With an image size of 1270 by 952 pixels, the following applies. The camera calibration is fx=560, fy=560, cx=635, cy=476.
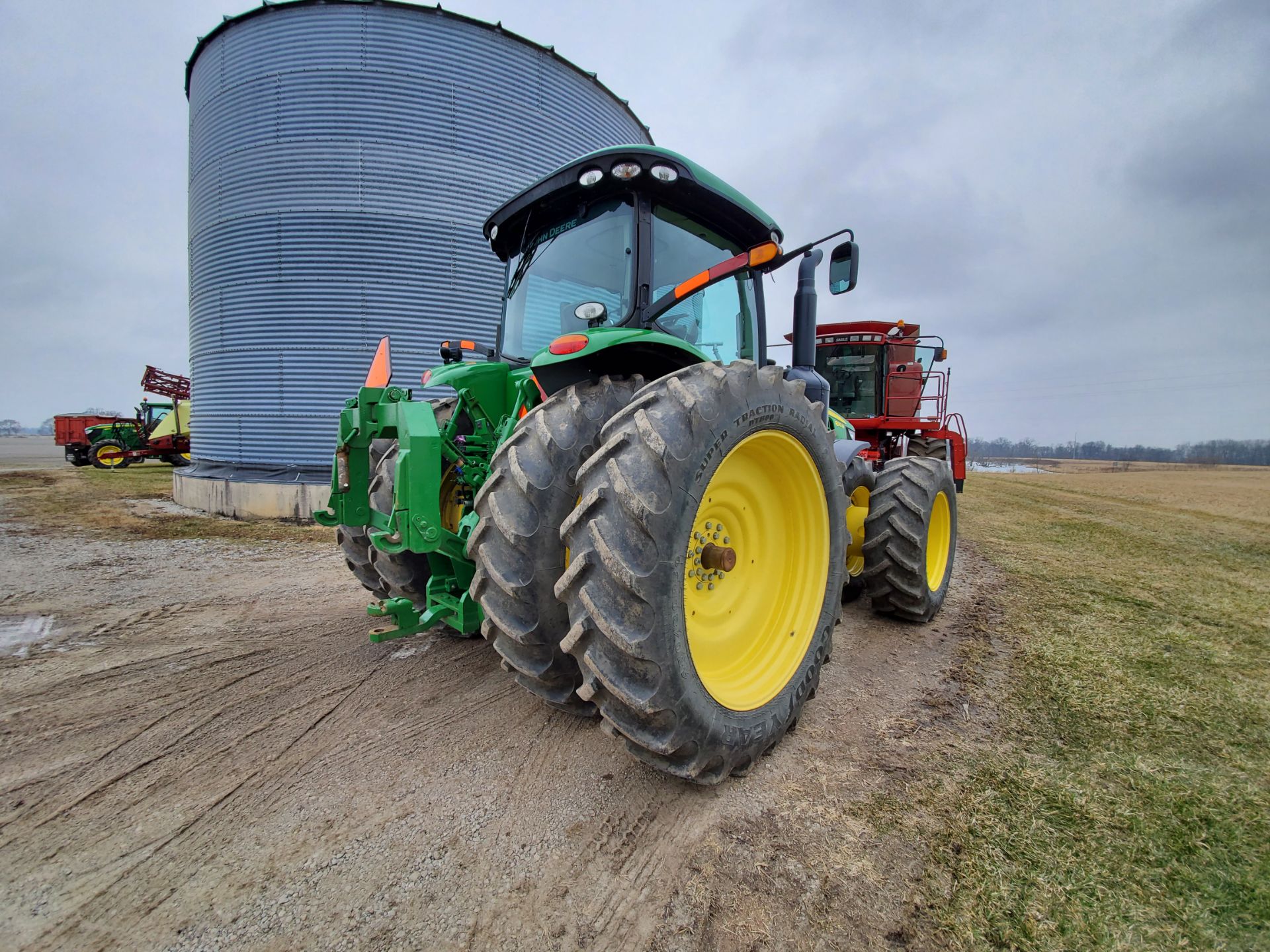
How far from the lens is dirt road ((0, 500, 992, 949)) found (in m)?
1.44

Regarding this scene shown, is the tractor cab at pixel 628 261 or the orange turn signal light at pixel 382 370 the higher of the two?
the tractor cab at pixel 628 261

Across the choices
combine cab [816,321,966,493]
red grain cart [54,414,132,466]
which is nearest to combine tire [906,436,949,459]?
combine cab [816,321,966,493]

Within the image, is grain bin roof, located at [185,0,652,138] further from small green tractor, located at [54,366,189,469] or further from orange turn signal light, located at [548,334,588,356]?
small green tractor, located at [54,366,189,469]

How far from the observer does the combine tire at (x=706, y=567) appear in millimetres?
1643

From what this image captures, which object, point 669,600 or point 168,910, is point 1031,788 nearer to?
point 669,600

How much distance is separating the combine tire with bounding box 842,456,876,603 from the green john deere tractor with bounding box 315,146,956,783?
1.15ft

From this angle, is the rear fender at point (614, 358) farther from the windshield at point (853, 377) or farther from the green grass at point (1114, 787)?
the windshield at point (853, 377)

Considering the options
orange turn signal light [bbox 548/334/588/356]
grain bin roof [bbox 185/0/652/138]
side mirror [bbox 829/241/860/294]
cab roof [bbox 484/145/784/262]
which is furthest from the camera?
grain bin roof [bbox 185/0/652/138]

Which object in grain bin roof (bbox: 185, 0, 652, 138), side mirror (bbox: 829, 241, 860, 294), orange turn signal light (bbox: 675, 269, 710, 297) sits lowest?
orange turn signal light (bbox: 675, 269, 710, 297)

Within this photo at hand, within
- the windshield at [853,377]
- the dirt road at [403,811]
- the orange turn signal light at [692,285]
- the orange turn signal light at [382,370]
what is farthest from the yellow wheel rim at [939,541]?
the windshield at [853,377]

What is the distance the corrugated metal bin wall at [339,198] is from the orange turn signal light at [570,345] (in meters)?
7.23

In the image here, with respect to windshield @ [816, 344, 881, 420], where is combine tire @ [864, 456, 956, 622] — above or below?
below

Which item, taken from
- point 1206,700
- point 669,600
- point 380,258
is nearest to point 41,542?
point 380,258

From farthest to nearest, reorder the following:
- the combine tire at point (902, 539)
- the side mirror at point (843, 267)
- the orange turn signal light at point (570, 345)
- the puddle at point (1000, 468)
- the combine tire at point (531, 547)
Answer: the puddle at point (1000, 468)
the combine tire at point (902, 539)
the side mirror at point (843, 267)
the orange turn signal light at point (570, 345)
the combine tire at point (531, 547)
